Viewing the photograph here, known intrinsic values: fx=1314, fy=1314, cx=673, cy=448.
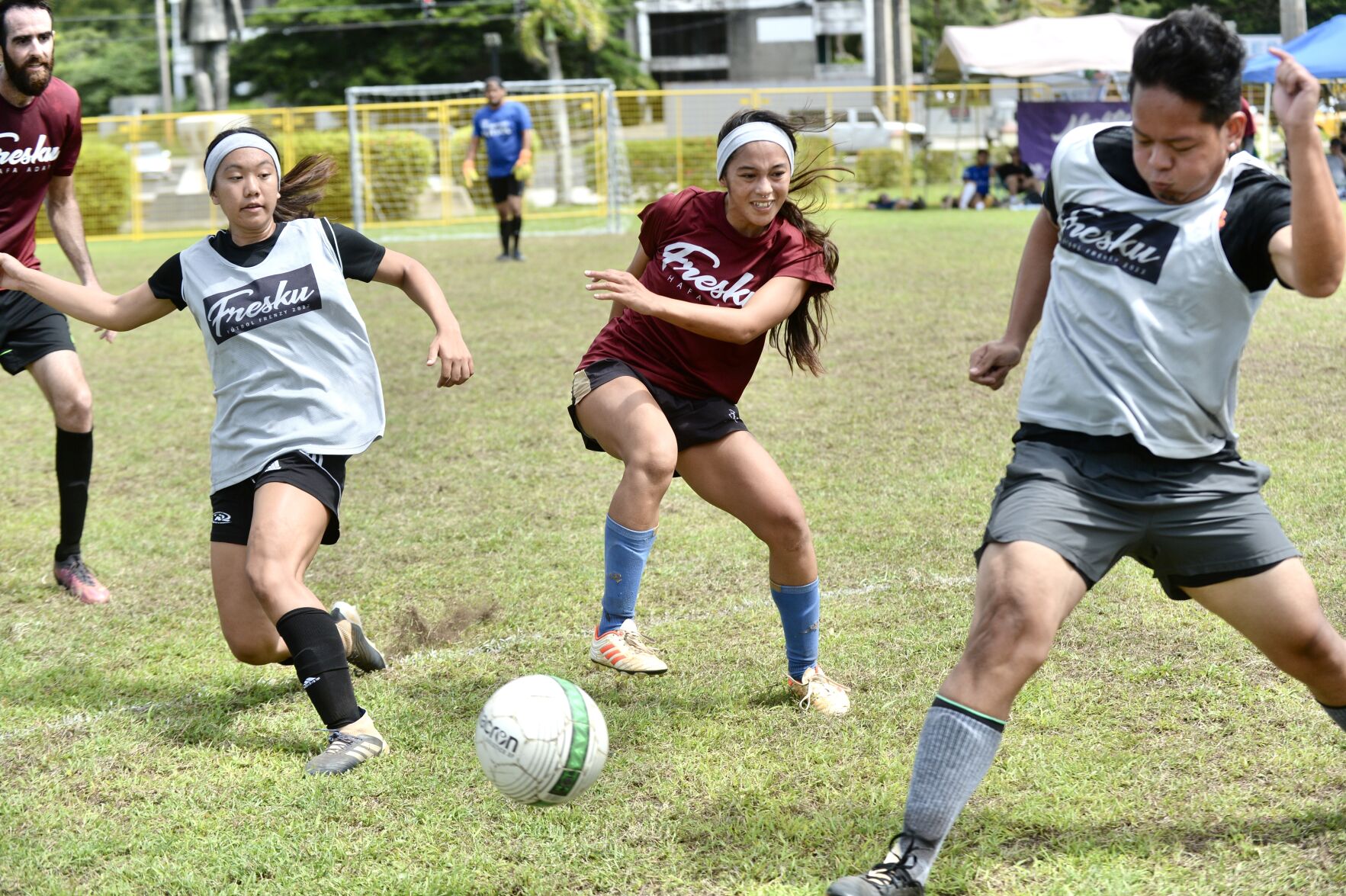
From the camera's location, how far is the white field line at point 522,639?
14.4 ft

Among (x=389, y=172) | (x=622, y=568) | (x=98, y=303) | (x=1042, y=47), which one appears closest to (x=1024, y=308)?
(x=622, y=568)

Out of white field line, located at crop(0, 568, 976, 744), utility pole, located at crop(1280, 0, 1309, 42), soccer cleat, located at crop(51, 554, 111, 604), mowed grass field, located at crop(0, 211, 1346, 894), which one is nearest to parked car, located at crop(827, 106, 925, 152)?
utility pole, located at crop(1280, 0, 1309, 42)

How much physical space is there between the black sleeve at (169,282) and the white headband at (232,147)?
0.29m

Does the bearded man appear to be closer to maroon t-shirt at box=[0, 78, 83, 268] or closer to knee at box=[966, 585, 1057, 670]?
maroon t-shirt at box=[0, 78, 83, 268]

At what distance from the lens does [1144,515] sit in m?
3.05

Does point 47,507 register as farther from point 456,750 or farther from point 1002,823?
point 1002,823

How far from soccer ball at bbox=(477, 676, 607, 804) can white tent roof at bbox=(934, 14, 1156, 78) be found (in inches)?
1024

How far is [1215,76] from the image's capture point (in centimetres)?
277

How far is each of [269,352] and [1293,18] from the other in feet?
62.3

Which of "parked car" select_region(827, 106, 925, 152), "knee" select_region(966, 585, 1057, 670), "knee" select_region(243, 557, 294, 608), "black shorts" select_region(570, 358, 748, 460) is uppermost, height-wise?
"parked car" select_region(827, 106, 925, 152)

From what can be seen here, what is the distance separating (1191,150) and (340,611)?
3.21 metres

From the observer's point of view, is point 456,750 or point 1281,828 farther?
point 456,750

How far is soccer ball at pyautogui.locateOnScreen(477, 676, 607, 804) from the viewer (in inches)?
129

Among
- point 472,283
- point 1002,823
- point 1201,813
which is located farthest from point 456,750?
point 472,283
